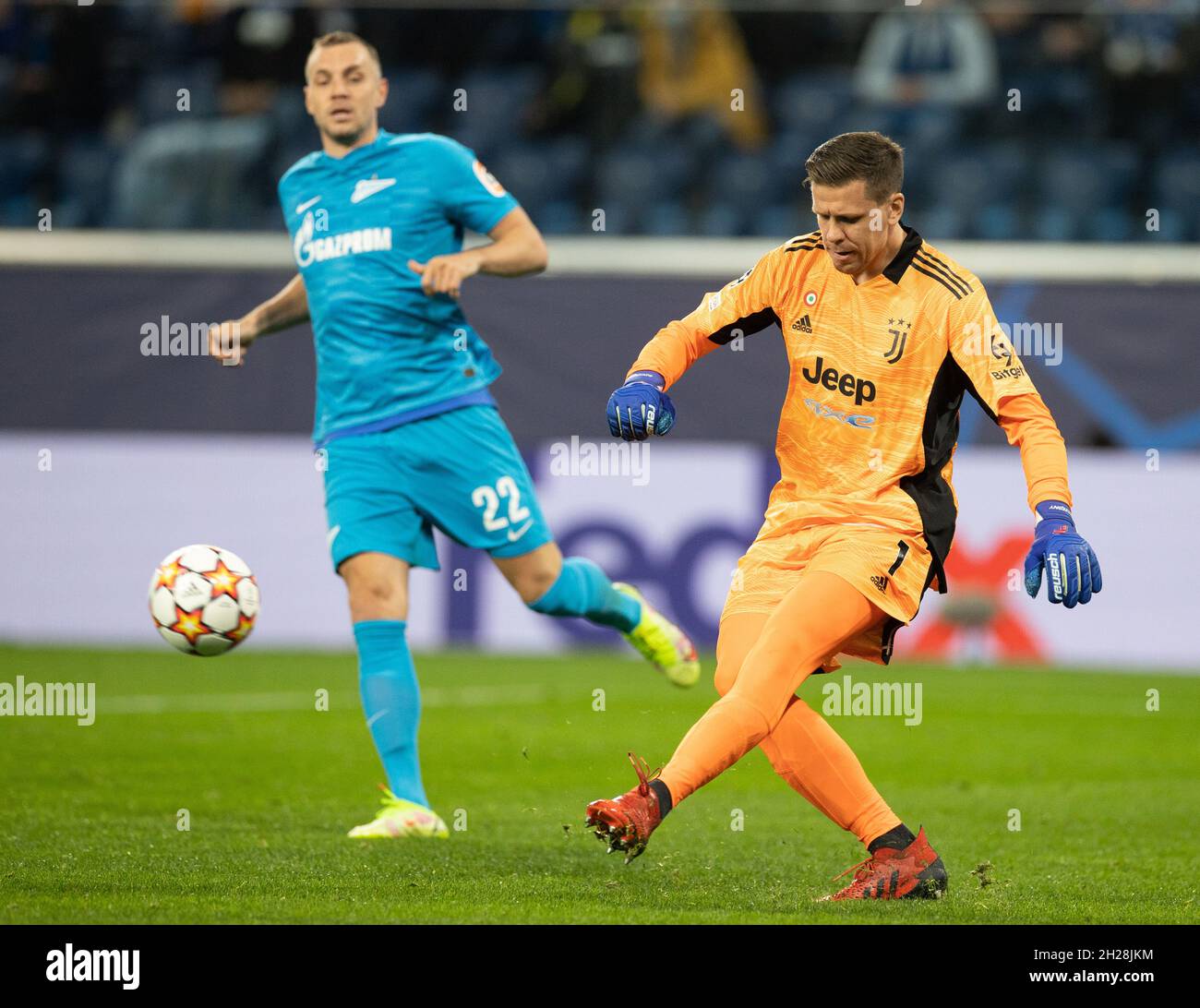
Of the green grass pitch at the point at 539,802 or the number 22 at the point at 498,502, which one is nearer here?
the green grass pitch at the point at 539,802

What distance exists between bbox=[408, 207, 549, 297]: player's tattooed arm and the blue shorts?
19.6 inches

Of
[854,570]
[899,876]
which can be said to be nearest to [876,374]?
[854,570]

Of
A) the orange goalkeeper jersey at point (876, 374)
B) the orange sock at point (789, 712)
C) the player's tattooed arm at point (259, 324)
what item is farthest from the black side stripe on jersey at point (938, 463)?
the player's tattooed arm at point (259, 324)

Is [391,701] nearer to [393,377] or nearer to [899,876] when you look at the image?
[393,377]

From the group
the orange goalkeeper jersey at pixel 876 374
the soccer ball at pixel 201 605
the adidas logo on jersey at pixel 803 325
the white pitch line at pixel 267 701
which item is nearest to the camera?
the orange goalkeeper jersey at pixel 876 374

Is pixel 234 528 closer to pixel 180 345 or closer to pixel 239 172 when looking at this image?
pixel 180 345

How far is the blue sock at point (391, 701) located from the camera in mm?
5984

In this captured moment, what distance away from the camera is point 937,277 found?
498 centimetres

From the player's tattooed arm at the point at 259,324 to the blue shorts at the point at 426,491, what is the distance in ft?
1.53

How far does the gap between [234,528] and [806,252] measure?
26.1 feet

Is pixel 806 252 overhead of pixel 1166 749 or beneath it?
overhead

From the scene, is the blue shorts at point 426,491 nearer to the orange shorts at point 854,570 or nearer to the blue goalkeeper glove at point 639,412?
the orange shorts at point 854,570

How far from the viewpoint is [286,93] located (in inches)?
555

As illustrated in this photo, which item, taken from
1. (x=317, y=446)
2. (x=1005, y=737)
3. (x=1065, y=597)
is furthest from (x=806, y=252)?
(x=1005, y=737)
